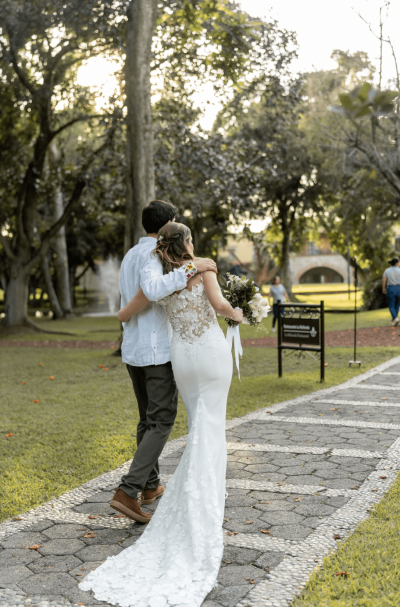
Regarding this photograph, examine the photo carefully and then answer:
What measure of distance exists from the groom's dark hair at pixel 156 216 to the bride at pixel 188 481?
295 millimetres

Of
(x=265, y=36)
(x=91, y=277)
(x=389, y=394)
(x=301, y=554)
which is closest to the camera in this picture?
(x=301, y=554)

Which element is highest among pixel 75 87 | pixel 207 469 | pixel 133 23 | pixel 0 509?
pixel 75 87

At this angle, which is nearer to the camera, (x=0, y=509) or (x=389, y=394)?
(x=0, y=509)

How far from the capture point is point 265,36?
1550cm

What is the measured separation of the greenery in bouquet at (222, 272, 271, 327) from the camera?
4426 mm

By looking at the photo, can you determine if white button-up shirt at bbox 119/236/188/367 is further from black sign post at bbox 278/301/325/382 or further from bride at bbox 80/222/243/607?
black sign post at bbox 278/301/325/382

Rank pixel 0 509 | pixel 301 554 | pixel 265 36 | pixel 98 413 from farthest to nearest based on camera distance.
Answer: pixel 265 36
pixel 98 413
pixel 0 509
pixel 301 554

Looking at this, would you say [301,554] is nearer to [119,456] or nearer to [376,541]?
[376,541]

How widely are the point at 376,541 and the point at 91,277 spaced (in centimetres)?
5333

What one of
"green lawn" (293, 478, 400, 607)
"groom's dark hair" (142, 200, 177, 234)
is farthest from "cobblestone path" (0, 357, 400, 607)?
"groom's dark hair" (142, 200, 177, 234)

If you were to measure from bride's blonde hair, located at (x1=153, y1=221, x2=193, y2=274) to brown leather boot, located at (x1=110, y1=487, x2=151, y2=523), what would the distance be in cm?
150

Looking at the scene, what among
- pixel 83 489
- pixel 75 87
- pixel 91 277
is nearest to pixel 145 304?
pixel 83 489

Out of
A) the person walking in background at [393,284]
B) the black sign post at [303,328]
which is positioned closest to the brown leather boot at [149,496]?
the black sign post at [303,328]

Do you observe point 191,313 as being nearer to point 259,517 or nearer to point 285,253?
point 259,517
